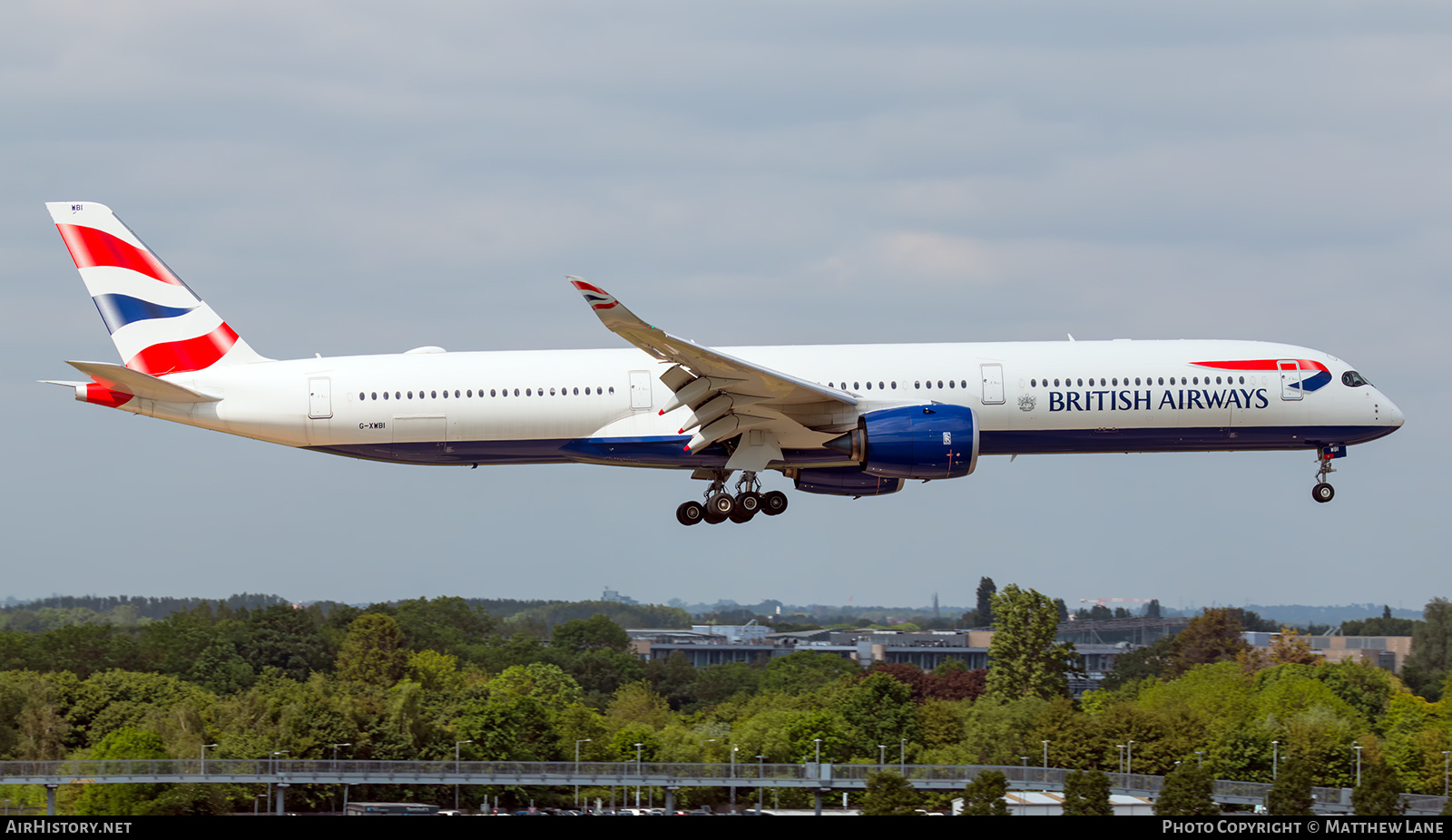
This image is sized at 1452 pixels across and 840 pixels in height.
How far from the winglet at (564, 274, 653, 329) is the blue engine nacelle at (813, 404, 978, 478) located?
7.13 metres

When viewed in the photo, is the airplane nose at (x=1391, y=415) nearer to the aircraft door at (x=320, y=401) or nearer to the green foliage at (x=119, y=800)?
the aircraft door at (x=320, y=401)

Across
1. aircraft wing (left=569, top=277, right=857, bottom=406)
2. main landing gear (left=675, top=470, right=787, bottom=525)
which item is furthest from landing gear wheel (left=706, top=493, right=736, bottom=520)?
aircraft wing (left=569, top=277, right=857, bottom=406)

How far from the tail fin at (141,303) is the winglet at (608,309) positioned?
13.5 meters

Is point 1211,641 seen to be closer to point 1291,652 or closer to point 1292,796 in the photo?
point 1291,652

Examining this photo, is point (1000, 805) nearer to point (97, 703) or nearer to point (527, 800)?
point (527, 800)

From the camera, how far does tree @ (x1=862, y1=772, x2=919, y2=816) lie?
6272 centimetres

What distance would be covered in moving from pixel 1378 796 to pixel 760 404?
4170 centimetres

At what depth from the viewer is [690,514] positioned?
42.4 m

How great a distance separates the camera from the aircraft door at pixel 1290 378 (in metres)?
41.5

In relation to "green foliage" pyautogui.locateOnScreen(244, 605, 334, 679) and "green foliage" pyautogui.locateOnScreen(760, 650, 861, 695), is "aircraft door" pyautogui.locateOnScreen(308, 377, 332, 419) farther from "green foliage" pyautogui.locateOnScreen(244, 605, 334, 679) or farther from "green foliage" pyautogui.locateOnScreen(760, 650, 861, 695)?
"green foliage" pyautogui.locateOnScreen(244, 605, 334, 679)

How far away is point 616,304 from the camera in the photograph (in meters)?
34.6

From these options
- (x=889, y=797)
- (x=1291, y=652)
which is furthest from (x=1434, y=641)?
(x=889, y=797)
